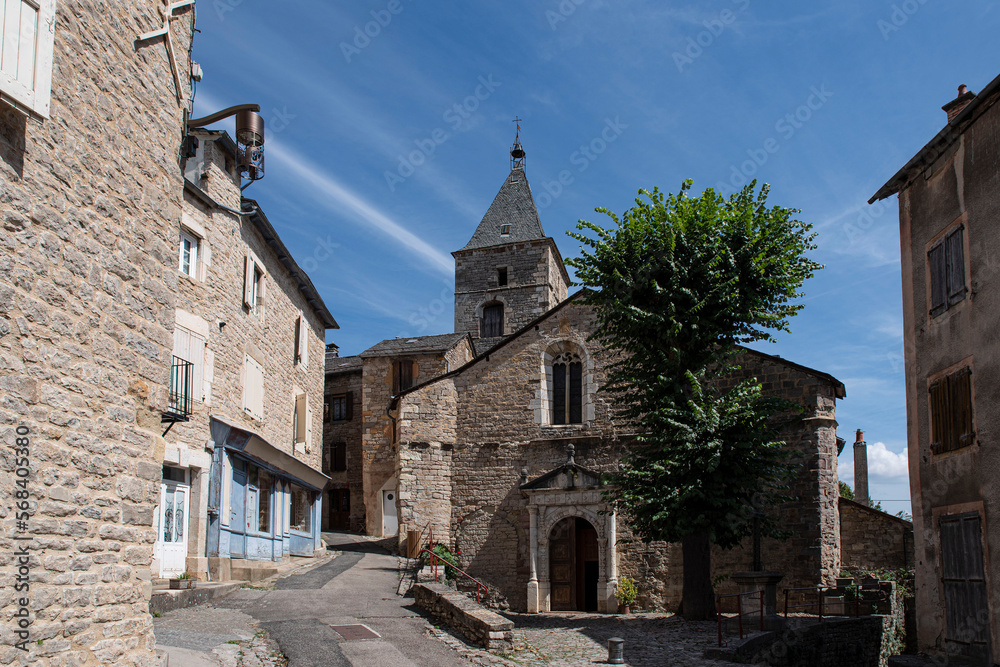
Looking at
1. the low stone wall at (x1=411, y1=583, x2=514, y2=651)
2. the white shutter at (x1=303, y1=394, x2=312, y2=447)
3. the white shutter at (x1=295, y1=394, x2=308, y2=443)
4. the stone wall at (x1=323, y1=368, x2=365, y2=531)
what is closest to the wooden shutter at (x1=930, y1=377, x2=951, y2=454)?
the low stone wall at (x1=411, y1=583, x2=514, y2=651)

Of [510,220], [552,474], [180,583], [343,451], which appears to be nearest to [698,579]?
[552,474]

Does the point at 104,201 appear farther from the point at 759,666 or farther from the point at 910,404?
the point at 910,404

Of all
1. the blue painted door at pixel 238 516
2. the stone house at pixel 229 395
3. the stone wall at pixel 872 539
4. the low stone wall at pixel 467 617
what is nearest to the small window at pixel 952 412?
the low stone wall at pixel 467 617

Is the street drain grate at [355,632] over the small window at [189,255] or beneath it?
beneath

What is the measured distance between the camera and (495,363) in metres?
19.8

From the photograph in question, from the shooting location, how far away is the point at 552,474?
59.7ft

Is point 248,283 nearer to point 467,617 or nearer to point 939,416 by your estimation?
point 467,617

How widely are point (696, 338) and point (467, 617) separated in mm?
6276

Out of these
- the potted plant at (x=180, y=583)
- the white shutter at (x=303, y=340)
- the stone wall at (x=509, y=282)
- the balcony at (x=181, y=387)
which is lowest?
the potted plant at (x=180, y=583)

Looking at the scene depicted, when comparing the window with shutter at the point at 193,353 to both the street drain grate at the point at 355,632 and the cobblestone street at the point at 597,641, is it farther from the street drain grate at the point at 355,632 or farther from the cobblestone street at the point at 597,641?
the cobblestone street at the point at 597,641

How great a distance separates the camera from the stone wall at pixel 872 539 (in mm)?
16156

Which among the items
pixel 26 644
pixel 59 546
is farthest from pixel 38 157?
pixel 26 644

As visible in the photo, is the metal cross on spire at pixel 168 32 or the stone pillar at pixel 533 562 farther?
the stone pillar at pixel 533 562

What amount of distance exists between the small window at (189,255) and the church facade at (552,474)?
6606mm
